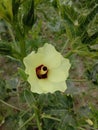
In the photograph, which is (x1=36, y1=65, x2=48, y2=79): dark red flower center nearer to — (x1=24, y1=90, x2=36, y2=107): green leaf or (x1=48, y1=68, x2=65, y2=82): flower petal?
(x1=48, y1=68, x2=65, y2=82): flower petal

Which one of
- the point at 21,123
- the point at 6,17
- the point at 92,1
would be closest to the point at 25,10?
the point at 6,17

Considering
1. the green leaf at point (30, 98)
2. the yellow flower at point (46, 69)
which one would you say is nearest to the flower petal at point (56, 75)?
the yellow flower at point (46, 69)

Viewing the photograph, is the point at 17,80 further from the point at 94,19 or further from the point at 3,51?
the point at 94,19

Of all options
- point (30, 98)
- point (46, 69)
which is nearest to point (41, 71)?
point (46, 69)

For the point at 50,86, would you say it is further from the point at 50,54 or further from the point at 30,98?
the point at 30,98

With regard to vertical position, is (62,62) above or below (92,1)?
below

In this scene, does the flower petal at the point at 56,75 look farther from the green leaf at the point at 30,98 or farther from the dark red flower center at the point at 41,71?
the green leaf at the point at 30,98

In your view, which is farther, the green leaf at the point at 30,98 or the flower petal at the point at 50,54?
the green leaf at the point at 30,98

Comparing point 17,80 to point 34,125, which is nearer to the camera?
point 17,80
